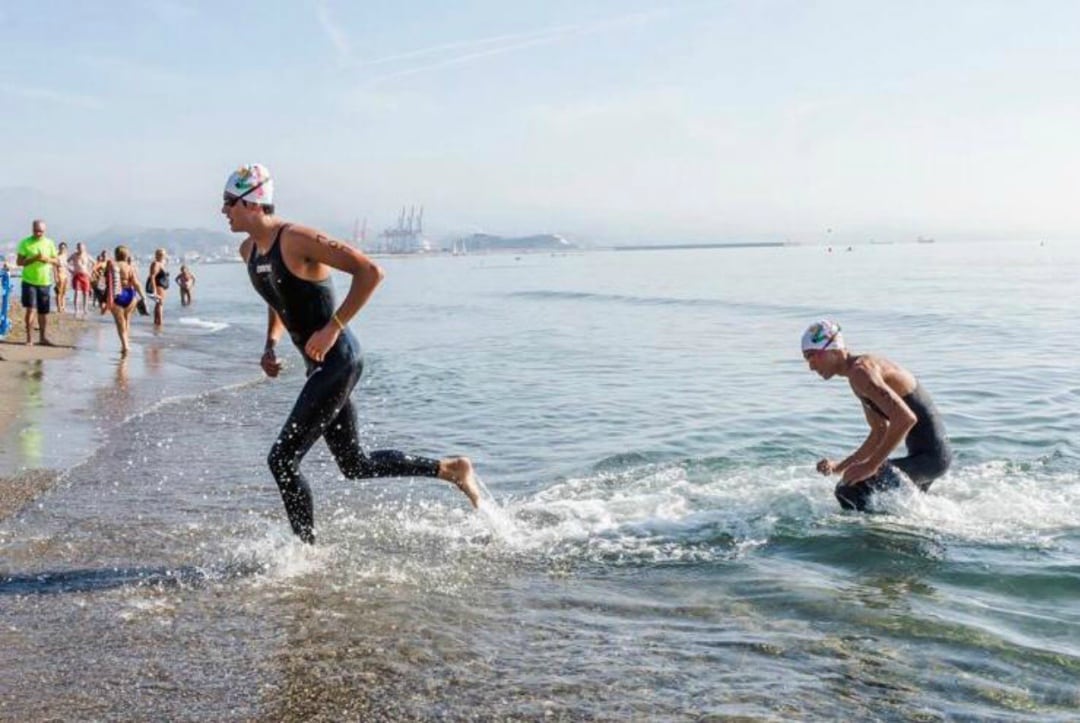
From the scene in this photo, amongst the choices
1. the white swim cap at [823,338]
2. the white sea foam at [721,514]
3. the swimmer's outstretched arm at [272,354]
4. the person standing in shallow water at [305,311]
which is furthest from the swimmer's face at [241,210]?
the white swim cap at [823,338]

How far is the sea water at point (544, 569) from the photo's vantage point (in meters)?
4.72

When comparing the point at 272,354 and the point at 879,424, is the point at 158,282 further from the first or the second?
the point at 879,424

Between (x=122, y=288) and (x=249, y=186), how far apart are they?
14363mm

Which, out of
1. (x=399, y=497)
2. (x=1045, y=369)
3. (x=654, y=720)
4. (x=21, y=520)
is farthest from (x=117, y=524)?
(x=1045, y=369)

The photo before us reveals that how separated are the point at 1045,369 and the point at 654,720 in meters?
16.8

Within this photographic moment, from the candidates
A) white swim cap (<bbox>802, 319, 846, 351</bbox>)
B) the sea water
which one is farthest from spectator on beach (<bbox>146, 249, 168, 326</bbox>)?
white swim cap (<bbox>802, 319, 846, 351</bbox>)

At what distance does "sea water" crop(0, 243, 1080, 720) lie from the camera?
15.5ft

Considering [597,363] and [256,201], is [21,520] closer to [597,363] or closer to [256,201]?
[256,201]

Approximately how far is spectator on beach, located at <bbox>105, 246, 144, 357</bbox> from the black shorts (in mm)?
1104

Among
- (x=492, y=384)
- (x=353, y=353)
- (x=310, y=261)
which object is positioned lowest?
(x=492, y=384)

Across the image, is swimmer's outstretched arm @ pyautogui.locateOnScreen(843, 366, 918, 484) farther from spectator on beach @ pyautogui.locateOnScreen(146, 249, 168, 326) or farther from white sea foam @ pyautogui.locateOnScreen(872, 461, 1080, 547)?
spectator on beach @ pyautogui.locateOnScreen(146, 249, 168, 326)

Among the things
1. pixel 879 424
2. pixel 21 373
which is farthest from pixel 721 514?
pixel 21 373

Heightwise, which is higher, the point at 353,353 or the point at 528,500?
the point at 353,353

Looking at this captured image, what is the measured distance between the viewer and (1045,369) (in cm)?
1873
